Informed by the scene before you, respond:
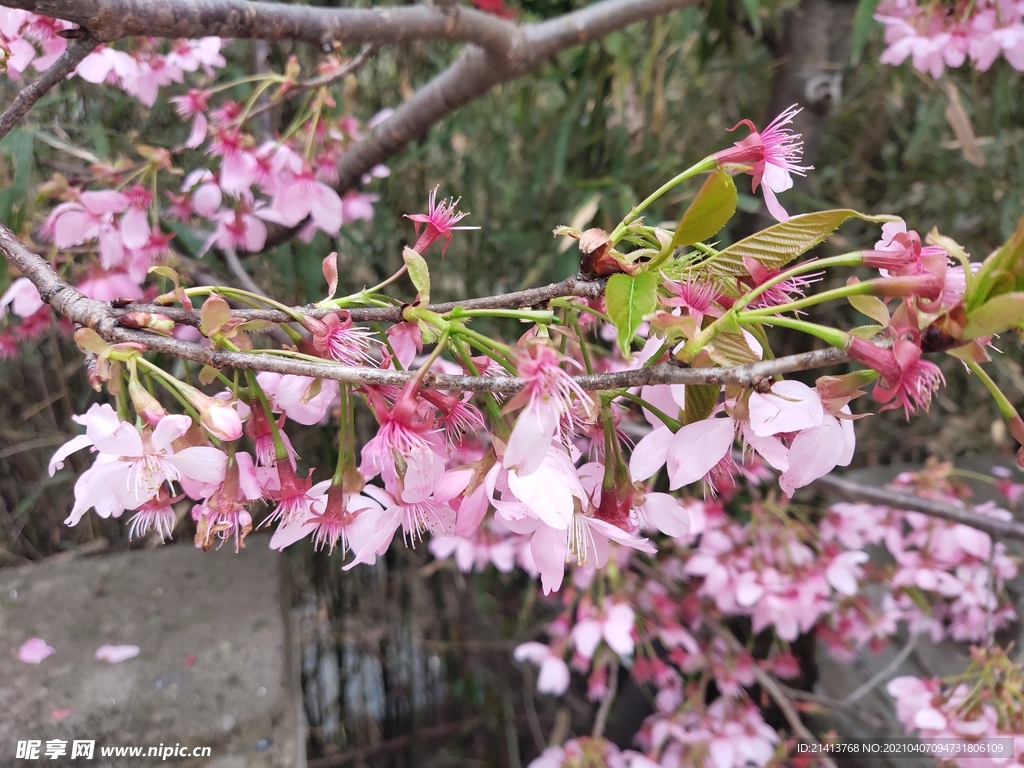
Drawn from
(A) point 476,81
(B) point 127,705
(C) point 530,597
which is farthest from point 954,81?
(B) point 127,705

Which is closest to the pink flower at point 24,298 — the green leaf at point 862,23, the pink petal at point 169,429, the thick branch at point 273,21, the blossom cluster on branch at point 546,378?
the blossom cluster on branch at point 546,378

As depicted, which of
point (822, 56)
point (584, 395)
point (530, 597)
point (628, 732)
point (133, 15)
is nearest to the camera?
point (584, 395)

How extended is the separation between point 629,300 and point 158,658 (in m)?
0.67

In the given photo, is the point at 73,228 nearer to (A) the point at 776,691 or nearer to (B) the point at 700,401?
(B) the point at 700,401

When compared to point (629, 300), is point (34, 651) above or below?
below

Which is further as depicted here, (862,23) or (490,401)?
(862,23)

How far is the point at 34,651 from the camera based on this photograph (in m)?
0.61

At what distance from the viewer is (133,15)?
299 millimetres

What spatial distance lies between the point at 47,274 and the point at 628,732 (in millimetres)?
1127

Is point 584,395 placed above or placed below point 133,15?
below

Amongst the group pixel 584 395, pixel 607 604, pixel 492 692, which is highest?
pixel 584 395

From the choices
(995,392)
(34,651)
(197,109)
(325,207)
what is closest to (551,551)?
(995,392)

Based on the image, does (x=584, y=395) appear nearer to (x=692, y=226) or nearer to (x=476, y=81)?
(x=692, y=226)

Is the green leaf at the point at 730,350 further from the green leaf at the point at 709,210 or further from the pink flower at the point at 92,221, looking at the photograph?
the pink flower at the point at 92,221
